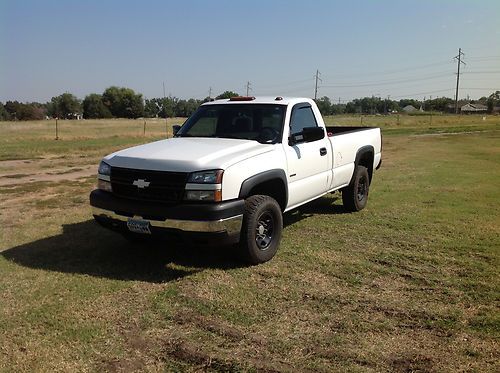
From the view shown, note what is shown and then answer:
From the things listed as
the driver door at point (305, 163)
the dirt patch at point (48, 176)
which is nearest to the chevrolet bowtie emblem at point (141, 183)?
the driver door at point (305, 163)

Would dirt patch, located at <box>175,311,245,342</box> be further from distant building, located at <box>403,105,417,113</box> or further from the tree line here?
distant building, located at <box>403,105,417,113</box>

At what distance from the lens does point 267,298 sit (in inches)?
170

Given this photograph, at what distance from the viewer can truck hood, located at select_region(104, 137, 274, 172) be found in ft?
15.5

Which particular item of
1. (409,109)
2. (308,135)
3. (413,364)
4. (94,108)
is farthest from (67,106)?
(413,364)

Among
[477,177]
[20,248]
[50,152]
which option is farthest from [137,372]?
[50,152]

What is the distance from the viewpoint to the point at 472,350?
3.38 m

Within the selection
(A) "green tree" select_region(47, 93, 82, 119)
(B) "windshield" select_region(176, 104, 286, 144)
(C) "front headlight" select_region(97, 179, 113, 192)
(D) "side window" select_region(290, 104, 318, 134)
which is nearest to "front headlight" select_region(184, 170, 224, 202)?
(C) "front headlight" select_region(97, 179, 113, 192)

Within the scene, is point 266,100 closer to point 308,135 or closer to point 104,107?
point 308,135

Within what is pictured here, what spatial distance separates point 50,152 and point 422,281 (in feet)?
59.3

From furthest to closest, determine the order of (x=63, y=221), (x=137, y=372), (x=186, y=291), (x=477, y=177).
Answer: (x=477, y=177), (x=63, y=221), (x=186, y=291), (x=137, y=372)

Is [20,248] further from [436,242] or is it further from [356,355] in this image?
[436,242]

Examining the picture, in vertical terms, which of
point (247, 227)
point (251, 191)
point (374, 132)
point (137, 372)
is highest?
point (374, 132)

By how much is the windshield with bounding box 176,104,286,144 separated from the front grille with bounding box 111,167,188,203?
139 centimetres

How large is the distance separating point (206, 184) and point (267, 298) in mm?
1211
